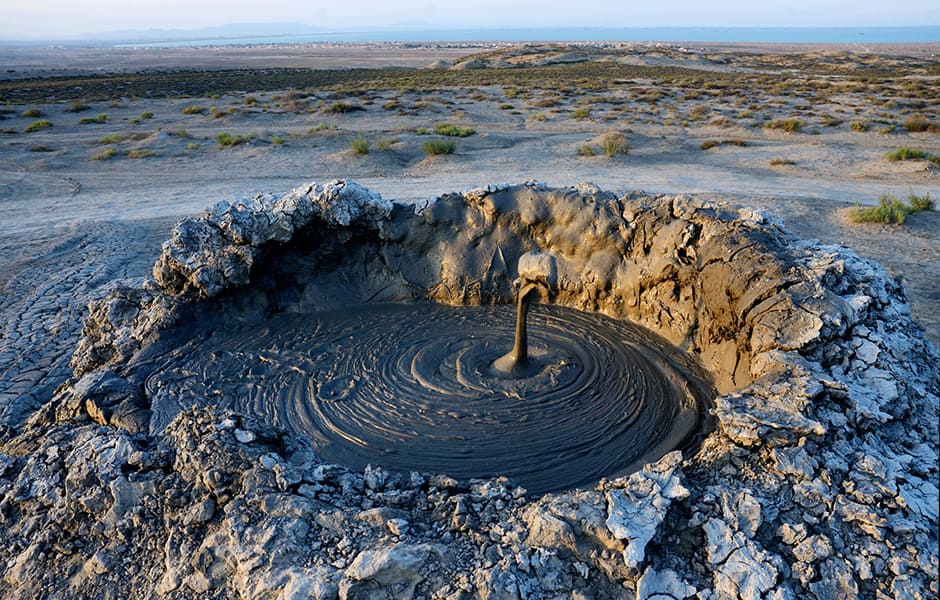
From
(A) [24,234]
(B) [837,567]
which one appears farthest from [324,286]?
(A) [24,234]

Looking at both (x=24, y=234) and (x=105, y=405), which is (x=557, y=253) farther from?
(x=24, y=234)

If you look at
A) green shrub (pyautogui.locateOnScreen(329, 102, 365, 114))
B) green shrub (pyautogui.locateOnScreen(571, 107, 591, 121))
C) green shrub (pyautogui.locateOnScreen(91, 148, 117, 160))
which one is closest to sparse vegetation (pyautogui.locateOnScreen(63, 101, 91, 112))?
green shrub (pyautogui.locateOnScreen(329, 102, 365, 114))

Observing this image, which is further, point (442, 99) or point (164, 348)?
point (442, 99)

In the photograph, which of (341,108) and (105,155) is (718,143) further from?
(105,155)

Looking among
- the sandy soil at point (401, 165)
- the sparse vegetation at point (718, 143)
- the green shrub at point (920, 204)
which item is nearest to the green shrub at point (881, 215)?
the sandy soil at point (401, 165)

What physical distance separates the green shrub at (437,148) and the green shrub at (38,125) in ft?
53.6

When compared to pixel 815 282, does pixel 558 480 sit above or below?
below

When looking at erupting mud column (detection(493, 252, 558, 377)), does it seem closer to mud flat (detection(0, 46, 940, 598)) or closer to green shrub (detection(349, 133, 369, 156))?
mud flat (detection(0, 46, 940, 598))

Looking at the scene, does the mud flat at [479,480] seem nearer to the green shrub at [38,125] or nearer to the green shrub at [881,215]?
the green shrub at [881,215]

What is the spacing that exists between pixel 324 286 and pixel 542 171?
10.1 meters

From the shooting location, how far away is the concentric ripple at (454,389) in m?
4.70

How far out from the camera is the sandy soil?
9.48 metres

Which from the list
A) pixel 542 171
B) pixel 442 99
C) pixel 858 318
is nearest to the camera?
pixel 858 318

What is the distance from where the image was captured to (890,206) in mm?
11219
